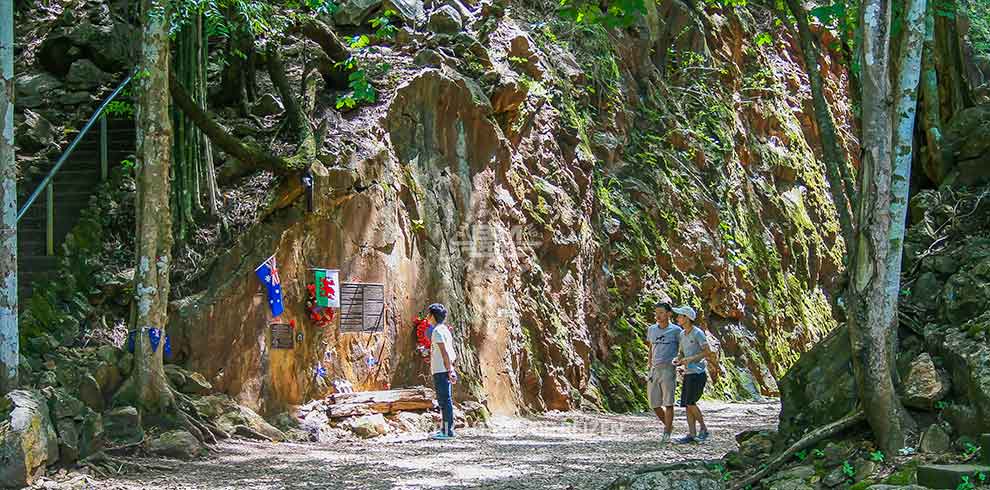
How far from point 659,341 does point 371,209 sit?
4834 millimetres

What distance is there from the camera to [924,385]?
7.80 meters

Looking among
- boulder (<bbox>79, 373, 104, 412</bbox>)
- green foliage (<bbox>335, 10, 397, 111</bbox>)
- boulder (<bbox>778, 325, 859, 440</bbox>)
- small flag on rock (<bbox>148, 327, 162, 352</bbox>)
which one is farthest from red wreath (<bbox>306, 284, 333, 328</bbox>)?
boulder (<bbox>778, 325, 859, 440</bbox>)

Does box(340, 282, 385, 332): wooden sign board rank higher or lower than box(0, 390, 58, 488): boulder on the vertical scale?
higher

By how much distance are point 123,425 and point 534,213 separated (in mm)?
9729

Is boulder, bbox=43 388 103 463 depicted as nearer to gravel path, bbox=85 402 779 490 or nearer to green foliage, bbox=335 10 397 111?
gravel path, bbox=85 402 779 490

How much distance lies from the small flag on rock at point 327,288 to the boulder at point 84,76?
5.87 m

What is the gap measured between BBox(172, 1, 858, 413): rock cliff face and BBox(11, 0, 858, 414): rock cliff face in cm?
4

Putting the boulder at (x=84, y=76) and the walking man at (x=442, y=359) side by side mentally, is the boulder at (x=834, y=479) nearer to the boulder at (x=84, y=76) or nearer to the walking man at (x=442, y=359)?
the walking man at (x=442, y=359)

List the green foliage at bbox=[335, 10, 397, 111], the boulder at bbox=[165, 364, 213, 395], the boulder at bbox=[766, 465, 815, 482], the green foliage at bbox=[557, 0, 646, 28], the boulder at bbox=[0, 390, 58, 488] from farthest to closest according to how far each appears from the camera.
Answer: the green foliage at bbox=[335, 10, 397, 111], the boulder at bbox=[165, 364, 213, 395], the green foliage at bbox=[557, 0, 646, 28], the boulder at bbox=[0, 390, 58, 488], the boulder at bbox=[766, 465, 815, 482]

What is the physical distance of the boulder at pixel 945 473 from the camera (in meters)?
6.59

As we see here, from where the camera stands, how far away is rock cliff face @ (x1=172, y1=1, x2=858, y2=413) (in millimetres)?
14117

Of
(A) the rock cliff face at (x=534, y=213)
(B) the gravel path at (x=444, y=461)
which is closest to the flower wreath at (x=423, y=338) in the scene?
(A) the rock cliff face at (x=534, y=213)

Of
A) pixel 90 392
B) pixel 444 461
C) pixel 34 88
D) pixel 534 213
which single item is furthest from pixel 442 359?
pixel 34 88

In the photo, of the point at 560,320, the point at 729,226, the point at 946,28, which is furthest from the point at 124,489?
the point at 729,226
